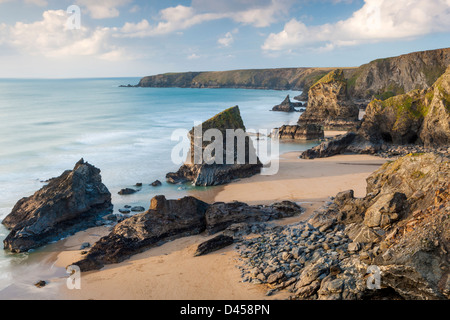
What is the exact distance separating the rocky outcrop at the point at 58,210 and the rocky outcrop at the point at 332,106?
43679 millimetres

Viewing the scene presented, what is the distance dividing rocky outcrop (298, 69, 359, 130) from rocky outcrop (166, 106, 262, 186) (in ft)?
104

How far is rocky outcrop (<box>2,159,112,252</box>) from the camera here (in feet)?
59.6

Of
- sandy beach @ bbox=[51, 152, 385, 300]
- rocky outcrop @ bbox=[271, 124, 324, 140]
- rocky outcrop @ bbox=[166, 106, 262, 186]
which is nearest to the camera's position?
sandy beach @ bbox=[51, 152, 385, 300]

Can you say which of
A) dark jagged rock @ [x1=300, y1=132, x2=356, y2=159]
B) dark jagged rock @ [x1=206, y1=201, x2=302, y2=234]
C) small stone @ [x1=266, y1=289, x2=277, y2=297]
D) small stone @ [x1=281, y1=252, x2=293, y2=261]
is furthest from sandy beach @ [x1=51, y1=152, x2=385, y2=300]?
dark jagged rock @ [x1=300, y1=132, x2=356, y2=159]

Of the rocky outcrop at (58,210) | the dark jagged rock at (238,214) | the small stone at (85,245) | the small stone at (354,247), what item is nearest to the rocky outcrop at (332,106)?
the dark jagged rock at (238,214)

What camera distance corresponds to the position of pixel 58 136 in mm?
54344

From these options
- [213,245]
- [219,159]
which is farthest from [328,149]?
[213,245]

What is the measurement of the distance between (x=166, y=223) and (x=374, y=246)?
9488mm

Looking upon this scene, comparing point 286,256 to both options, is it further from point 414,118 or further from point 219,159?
point 414,118

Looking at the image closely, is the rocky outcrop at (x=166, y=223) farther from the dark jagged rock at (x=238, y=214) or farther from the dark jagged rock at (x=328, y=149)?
the dark jagged rock at (x=328, y=149)

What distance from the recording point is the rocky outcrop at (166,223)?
624 inches

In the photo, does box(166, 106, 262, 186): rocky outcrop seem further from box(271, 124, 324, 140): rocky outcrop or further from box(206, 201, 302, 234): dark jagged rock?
box(271, 124, 324, 140): rocky outcrop

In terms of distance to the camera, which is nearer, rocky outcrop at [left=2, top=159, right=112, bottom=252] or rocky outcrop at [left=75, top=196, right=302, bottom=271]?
rocky outcrop at [left=75, top=196, right=302, bottom=271]

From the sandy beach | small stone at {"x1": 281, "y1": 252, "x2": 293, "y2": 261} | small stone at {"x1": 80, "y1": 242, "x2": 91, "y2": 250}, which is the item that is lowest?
small stone at {"x1": 80, "y1": 242, "x2": 91, "y2": 250}
